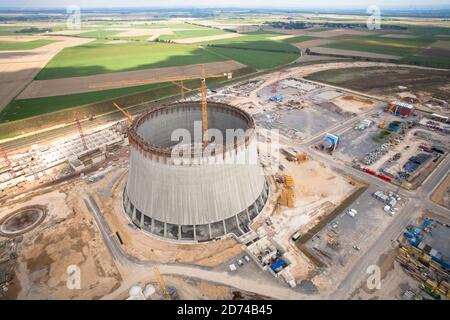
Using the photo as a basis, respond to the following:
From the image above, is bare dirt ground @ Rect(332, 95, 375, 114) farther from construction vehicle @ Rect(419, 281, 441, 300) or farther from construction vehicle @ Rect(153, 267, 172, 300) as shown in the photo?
construction vehicle @ Rect(153, 267, 172, 300)

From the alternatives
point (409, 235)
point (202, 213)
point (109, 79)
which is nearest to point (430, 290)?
point (409, 235)

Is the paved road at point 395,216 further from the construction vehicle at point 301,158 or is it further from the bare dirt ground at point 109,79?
the bare dirt ground at point 109,79

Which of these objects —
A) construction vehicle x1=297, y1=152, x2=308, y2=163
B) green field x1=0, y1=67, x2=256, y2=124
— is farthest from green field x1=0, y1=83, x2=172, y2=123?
construction vehicle x1=297, y1=152, x2=308, y2=163

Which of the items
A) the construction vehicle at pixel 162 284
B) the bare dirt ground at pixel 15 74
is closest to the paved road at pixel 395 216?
the construction vehicle at pixel 162 284

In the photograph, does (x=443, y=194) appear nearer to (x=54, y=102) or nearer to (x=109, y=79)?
(x=54, y=102)

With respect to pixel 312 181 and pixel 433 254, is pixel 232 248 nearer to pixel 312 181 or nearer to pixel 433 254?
pixel 312 181
